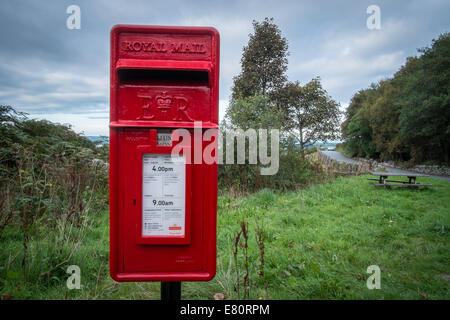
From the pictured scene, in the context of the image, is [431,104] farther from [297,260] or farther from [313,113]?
[297,260]

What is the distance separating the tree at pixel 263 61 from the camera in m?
15.5

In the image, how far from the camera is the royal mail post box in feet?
5.95

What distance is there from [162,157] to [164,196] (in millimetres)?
293

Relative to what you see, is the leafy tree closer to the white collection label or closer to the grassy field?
the grassy field

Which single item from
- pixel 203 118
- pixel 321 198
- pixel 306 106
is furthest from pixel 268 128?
pixel 306 106

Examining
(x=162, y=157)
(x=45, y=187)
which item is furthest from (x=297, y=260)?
(x=45, y=187)

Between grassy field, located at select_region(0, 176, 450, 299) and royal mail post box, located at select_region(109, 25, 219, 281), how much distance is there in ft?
2.59

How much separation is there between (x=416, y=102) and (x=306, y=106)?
6652 mm

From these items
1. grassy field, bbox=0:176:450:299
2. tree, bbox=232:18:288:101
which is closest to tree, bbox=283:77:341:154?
tree, bbox=232:18:288:101

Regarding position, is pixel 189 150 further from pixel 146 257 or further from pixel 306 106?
pixel 306 106

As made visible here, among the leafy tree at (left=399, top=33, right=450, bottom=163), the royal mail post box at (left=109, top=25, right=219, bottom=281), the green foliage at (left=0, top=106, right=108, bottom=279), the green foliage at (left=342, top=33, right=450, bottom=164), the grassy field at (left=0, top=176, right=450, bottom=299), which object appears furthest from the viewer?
the green foliage at (left=342, top=33, right=450, bottom=164)

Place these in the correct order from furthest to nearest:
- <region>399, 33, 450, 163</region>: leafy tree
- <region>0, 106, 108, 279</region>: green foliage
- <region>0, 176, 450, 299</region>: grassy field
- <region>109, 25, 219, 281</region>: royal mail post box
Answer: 1. <region>399, 33, 450, 163</region>: leafy tree
2. <region>0, 106, 108, 279</region>: green foliage
3. <region>0, 176, 450, 299</region>: grassy field
4. <region>109, 25, 219, 281</region>: royal mail post box

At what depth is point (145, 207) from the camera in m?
1.86

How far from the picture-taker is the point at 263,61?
51.7ft
